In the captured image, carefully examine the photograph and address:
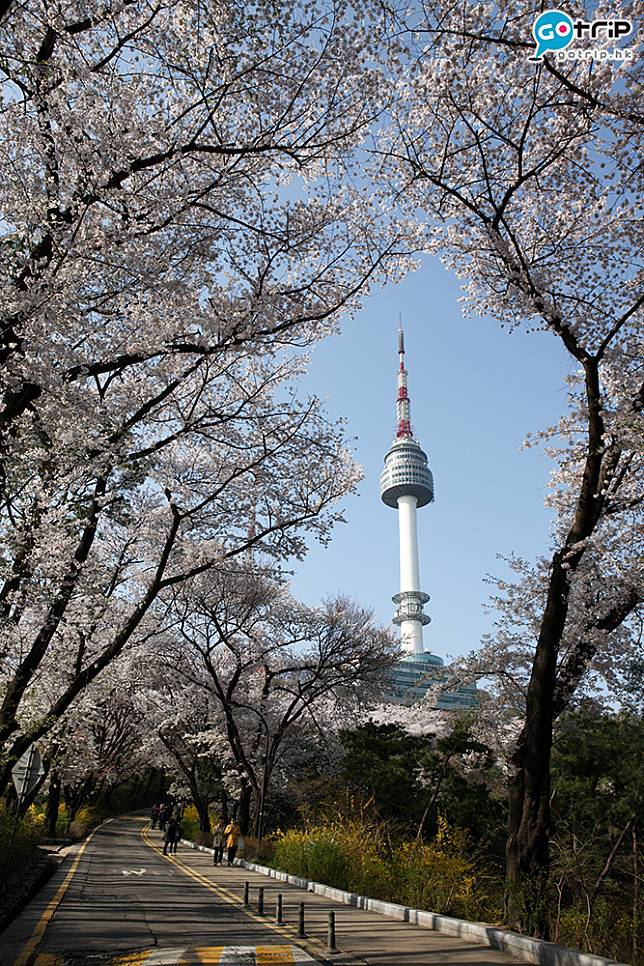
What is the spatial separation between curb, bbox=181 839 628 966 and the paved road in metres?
0.22

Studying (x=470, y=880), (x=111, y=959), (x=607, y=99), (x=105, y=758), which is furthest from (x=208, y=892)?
(x=105, y=758)

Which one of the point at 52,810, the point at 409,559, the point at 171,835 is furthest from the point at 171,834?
the point at 409,559

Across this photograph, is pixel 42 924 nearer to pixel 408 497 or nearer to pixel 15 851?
pixel 15 851

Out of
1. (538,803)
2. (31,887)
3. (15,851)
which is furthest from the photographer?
(15,851)

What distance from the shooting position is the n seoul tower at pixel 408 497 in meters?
161

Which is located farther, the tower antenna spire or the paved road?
the tower antenna spire

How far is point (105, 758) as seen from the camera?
4934 centimetres

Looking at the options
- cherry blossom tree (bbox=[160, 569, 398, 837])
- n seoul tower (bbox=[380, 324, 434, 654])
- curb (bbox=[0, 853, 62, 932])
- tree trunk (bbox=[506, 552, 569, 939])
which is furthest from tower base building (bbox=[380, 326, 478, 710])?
tree trunk (bbox=[506, 552, 569, 939])

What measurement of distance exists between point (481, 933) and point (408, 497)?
156573 millimetres

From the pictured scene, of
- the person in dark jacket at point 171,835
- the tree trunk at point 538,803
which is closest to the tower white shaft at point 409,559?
the person in dark jacket at point 171,835

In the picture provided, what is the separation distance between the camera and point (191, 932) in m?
10.3

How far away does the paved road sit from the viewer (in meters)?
8.47

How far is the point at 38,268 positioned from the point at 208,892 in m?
14.3

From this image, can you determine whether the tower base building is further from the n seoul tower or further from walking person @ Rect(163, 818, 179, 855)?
walking person @ Rect(163, 818, 179, 855)
